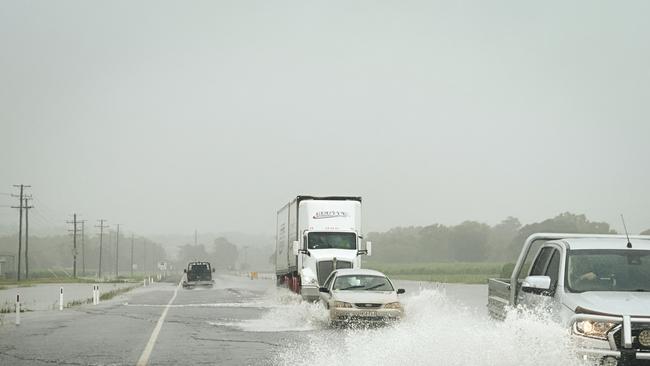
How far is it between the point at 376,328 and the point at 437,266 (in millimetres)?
122699

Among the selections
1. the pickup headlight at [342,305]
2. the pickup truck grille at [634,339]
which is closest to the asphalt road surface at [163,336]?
the pickup headlight at [342,305]

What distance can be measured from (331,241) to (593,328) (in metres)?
24.7

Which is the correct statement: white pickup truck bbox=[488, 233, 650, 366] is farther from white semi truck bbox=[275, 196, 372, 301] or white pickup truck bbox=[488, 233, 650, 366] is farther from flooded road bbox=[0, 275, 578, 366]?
white semi truck bbox=[275, 196, 372, 301]

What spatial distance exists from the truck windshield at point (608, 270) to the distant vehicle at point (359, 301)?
1078cm

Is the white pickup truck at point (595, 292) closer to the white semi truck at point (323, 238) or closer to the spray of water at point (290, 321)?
the spray of water at point (290, 321)

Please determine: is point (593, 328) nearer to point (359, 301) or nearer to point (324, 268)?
point (359, 301)

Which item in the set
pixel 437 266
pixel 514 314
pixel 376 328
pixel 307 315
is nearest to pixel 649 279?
pixel 514 314

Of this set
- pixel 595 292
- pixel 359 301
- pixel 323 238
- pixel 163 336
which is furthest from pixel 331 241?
pixel 595 292

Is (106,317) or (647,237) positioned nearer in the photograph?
(647,237)

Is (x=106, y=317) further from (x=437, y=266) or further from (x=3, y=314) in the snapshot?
(x=437, y=266)

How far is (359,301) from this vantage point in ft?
67.8

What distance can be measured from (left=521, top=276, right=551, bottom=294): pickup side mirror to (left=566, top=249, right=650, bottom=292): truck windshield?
42 cm

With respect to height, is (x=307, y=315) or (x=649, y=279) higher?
(x=649, y=279)

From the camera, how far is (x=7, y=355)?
15125 mm
